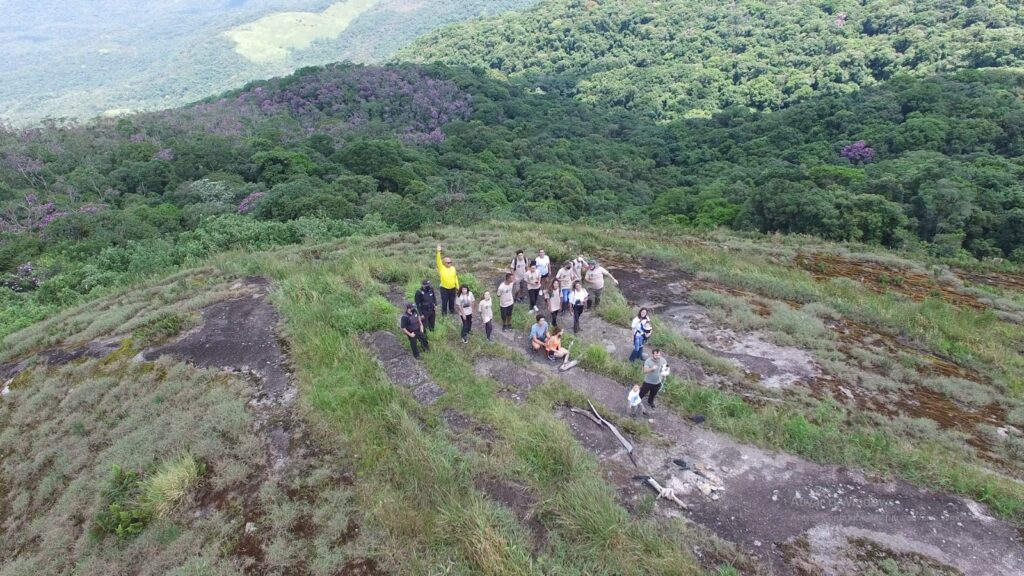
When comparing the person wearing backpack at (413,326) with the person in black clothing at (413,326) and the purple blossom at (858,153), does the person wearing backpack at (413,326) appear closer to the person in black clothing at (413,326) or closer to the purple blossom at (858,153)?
the person in black clothing at (413,326)

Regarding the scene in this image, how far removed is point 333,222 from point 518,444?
1779cm

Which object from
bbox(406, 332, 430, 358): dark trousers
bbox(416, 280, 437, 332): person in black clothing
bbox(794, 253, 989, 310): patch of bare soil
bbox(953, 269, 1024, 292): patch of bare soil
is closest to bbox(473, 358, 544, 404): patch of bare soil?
bbox(406, 332, 430, 358): dark trousers

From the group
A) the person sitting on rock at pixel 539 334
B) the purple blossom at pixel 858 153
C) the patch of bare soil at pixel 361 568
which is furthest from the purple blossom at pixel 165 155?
the purple blossom at pixel 858 153

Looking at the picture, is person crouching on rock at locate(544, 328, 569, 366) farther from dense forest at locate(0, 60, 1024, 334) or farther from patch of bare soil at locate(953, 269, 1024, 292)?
patch of bare soil at locate(953, 269, 1024, 292)

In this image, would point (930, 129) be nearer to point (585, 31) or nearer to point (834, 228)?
point (834, 228)

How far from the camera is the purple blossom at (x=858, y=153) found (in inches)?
1944

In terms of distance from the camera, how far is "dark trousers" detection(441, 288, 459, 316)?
11242mm

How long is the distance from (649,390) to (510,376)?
254cm

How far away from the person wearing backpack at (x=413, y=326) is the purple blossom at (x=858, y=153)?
5548 centimetres

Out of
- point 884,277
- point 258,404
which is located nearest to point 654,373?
point 258,404

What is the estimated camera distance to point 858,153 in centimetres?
5041

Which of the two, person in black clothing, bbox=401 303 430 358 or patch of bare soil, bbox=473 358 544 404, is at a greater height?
person in black clothing, bbox=401 303 430 358

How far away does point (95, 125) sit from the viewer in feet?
189

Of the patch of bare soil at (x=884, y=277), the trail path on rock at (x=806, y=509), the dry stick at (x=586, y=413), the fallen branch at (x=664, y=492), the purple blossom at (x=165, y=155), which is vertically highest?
the purple blossom at (x=165, y=155)
